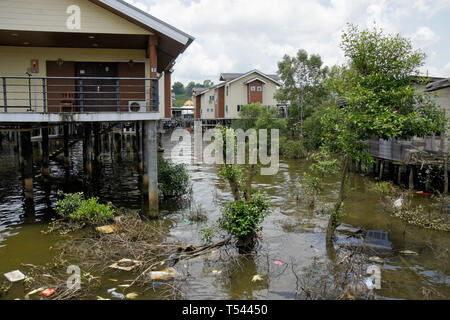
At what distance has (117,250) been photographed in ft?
32.3

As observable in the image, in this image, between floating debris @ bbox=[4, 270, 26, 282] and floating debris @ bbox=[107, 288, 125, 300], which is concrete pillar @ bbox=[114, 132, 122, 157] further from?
floating debris @ bbox=[107, 288, 125, 300]

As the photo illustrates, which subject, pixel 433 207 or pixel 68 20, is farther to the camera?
pixel 433 207

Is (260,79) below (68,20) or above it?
above

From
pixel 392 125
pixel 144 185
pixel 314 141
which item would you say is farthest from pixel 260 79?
pixel 392 125

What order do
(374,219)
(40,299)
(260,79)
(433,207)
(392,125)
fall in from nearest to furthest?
1. (40,299)
2. (392,125)
3. (374,219)
4. (433,207)
5. (260,79)

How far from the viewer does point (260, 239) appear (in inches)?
450

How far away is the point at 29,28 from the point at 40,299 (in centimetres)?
920

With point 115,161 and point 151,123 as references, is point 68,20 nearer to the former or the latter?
point 151,123

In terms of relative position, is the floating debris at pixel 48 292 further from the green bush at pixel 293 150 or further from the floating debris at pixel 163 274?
the green bush at pixel 293 150

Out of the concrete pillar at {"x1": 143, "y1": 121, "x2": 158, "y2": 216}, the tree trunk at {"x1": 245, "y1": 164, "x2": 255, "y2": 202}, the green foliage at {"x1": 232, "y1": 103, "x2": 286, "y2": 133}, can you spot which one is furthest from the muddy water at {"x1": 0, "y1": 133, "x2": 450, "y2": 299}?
the green foliage at {"x1": 232, "y1": 103, "x2": 286, "y2": 133}

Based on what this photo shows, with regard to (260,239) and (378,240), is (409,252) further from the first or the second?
(260,239)

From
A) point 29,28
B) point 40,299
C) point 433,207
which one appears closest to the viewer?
point 40,299

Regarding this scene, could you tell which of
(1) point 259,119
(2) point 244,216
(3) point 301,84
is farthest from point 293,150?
(2) point 244,216

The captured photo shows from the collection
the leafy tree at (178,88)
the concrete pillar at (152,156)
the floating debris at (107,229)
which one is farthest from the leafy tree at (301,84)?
the leafy tree at (178,88)
